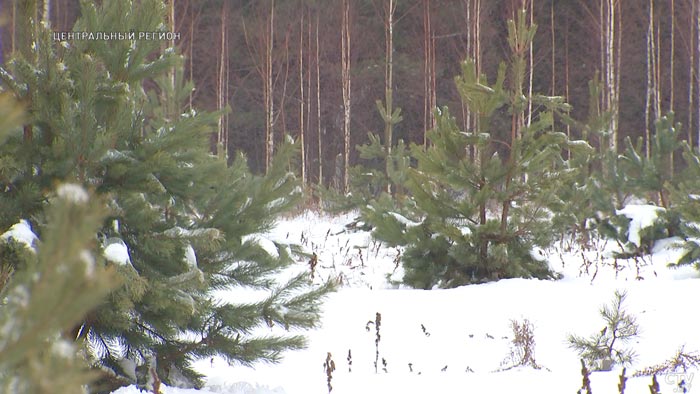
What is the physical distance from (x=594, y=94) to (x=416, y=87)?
13643mm

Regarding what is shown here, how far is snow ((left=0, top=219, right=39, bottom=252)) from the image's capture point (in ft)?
8.91

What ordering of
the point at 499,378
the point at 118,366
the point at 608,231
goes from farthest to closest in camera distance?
the point at 608,231 < the point at 499,378 < the point at 118,366

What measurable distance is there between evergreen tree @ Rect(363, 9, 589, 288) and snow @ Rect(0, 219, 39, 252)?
425 centimetres

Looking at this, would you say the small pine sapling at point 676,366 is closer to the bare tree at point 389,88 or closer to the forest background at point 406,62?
the bare tree at point 389,88

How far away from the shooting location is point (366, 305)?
5770mm

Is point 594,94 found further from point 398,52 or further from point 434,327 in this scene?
point 398,52

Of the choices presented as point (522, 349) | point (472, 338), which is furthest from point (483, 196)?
point (522, 349)

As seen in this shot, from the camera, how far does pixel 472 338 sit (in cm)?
517

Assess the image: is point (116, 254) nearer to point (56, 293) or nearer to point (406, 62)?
point (56, 293)

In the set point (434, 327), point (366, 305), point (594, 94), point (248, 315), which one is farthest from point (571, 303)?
point (594, 94)

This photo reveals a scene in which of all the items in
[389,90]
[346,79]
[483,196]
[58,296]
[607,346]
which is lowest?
[607,346]

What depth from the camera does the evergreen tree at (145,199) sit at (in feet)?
10.0

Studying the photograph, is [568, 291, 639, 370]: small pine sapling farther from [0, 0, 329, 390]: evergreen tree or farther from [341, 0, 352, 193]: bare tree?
[341, 0, 352, 193]: bare tree

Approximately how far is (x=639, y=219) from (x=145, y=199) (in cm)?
699
